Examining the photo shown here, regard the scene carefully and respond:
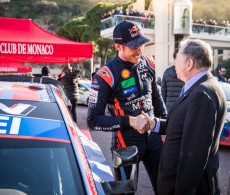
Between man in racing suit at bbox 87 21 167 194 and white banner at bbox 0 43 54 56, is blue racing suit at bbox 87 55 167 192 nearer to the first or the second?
man in racing suit at bbox 87 21 167 194

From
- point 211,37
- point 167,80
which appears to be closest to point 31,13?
point 211,37

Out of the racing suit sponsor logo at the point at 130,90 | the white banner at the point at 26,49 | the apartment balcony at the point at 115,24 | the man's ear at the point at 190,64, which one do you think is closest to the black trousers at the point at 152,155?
the racing suit sponsor logo at the point at 130,90

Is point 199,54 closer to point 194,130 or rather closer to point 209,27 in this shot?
point 194,130

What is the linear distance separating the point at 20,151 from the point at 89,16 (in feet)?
157

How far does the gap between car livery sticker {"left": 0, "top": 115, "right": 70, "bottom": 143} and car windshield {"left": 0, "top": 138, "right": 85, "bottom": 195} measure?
32 mm

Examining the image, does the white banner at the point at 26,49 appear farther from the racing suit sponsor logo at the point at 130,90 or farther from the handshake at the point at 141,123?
the handshake at the point at 141,123

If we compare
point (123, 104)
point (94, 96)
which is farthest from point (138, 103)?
point (94, 96)

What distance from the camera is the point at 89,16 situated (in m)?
49.1

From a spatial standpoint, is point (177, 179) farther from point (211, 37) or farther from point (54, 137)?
point (211, 37)

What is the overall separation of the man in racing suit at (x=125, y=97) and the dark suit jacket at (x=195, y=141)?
1.79 feet

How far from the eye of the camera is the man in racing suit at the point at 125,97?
3162 millimetres

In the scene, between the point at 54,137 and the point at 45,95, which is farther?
the point at 45,95

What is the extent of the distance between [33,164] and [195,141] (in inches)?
38.0

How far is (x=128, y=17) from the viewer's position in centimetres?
2827
